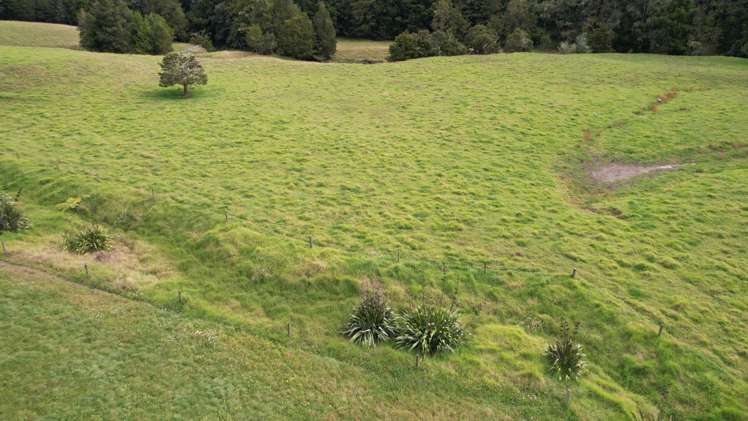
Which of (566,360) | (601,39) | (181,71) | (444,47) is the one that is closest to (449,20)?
(444,47)

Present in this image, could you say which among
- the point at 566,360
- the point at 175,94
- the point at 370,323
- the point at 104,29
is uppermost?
the point at 104,29

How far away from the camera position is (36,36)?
76812 millimetres

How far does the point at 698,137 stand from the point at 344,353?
33053 millimetres

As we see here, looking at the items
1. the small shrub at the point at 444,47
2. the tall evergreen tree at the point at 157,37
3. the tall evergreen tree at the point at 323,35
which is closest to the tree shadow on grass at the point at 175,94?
the tall evergreen tree at the point at 157,37

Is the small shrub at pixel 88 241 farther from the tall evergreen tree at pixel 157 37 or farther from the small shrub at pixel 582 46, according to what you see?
the small shrub at pixel 582 46

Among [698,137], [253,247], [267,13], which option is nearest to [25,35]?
[267,13]

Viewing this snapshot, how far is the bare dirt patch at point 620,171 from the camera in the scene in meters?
29.9

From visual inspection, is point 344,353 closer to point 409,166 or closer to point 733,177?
point 409,166

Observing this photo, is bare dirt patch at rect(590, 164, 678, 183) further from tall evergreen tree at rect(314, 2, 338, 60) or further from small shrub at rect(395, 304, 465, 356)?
tall evergreen tree at rect(314, 2, 338, 60)

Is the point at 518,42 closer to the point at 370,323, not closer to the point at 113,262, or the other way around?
the point at 370,323

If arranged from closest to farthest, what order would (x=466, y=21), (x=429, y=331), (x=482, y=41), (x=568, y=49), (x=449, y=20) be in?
(x=429, y=331) < (x=568, y=49) < (x=482, y=41) < (x=449, y=20) < (x=466, y=21)

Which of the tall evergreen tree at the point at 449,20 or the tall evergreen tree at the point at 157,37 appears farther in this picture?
the tall evergreen tree at the point at 449,20

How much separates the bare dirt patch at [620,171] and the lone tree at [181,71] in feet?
116

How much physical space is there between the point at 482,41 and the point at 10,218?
67350mm
